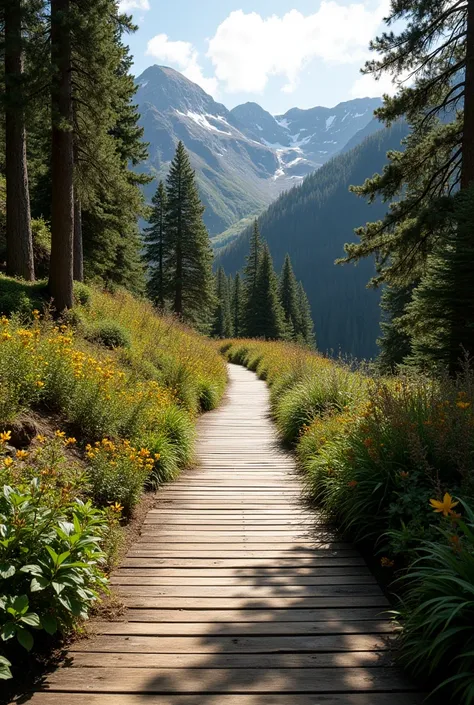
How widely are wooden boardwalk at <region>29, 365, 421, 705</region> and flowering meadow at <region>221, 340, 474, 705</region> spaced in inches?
8.5

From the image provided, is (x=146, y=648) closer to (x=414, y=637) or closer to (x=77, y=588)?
(x=77, y=588)

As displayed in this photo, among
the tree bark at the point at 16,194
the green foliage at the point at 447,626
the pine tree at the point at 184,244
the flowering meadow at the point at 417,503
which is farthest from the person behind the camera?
the pine tree at the point at 184,244

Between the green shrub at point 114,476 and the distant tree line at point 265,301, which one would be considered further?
the distant tree line at point 265,301

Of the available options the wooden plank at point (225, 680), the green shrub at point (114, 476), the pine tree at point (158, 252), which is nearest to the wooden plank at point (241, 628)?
the wooden plank at point (225, 680)

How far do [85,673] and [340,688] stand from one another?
1308mm

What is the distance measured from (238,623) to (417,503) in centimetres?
155

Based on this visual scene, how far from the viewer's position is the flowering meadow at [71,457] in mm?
2619

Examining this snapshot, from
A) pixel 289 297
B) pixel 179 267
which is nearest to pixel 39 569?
pixel 179 267

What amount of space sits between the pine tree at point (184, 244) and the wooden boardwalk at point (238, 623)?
2829 centimetres

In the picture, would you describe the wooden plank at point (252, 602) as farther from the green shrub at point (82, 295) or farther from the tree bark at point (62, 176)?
the green shrub at point (82, 295)

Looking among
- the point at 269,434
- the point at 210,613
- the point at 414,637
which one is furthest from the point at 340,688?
the point at 269,434

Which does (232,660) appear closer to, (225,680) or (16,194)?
(225,680)

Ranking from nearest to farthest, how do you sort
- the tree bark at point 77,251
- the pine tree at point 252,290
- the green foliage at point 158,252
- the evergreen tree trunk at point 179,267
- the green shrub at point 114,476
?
the green shrub at point 114,476, the tree bark at point 77,251, the evergreen tree trunk at point 179,267, the green foliage at point 158,252, the pine tree at point 252,290

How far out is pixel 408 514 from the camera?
367 centimetres
